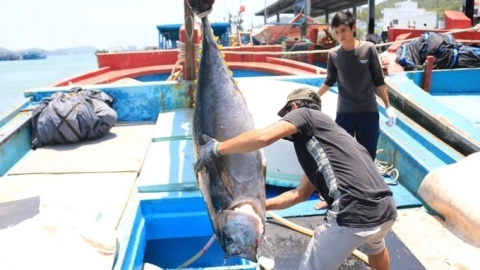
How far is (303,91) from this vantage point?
2334mm

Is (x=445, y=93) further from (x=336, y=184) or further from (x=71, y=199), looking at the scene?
(x=71, y=199)

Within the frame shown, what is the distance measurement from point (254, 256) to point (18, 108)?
4702mm

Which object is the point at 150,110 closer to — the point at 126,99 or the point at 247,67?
the point at 126,99

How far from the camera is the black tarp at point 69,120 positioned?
421 cm

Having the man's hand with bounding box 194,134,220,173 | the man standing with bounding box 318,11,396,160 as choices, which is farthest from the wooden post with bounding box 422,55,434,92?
the man's hand with bounding box 194,134,220,173

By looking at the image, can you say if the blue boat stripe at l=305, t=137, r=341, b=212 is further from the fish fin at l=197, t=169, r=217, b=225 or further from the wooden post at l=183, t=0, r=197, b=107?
the wooden post at l=183, t=0, r=197, b=107

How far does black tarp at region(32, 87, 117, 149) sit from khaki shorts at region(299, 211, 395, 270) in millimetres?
3096

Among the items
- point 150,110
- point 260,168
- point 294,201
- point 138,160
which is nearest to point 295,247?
point 294,201

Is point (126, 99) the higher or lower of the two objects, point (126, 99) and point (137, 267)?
the higher

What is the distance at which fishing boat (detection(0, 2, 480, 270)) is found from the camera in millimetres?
2150

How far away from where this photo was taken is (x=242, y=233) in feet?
5.03

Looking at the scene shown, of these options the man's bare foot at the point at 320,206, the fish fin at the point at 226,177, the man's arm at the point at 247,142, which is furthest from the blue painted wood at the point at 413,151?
the fish fin at the point at 226,177

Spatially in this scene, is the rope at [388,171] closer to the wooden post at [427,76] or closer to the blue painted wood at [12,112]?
the wooden post at [427,76]

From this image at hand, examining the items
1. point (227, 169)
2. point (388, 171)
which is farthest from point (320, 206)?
point (227, 169)
